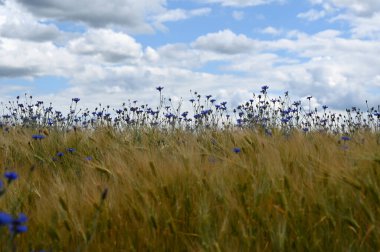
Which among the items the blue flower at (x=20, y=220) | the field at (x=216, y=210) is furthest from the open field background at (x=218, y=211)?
the blue flower at (x=20, y=220)

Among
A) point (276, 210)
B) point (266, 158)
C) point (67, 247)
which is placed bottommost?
point (67, 247)

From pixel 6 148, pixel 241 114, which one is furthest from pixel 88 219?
pixel 241 114

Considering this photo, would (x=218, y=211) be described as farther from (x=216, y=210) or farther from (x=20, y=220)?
(x=20, y=220)

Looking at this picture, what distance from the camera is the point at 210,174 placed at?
2.90 meters

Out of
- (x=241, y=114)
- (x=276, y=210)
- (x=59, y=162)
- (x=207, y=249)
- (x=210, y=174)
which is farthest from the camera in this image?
(x=241, y=114)

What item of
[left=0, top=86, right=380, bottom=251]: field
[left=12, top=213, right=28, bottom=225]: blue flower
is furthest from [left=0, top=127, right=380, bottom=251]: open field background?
[left=12, top=213, right=28, bottom=225]: blue flower

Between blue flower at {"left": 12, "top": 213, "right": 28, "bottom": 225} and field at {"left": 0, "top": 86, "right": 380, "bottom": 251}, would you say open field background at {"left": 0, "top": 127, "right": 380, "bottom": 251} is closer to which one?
field at {"left": 0, "top": 86, "right": 380, "bottom": 251}

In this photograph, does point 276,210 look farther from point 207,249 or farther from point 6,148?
point 6,148

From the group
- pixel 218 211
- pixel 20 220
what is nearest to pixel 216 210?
pixel 218 211

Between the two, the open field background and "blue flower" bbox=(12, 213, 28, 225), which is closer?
"blue flower" bbox=(12, 213, 28, 225)

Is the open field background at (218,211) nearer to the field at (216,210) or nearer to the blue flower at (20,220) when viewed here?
the field at (216,210)

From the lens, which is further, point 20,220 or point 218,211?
point 218,211

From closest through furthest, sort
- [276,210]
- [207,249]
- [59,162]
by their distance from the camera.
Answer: [207,249] < [276,210] < [59,162]

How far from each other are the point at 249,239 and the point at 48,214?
3.37ft
